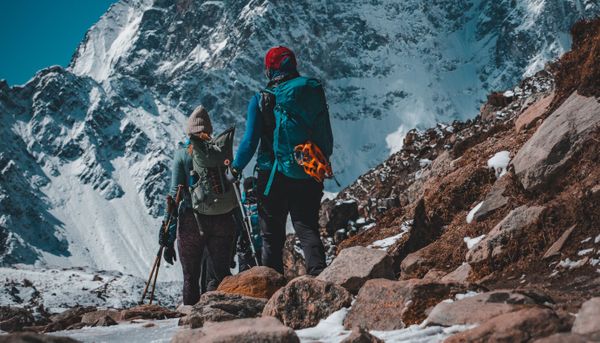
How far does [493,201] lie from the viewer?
813 cm

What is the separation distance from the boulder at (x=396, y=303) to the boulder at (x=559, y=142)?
254 centimetres

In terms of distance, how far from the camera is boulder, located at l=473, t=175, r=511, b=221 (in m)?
7.99

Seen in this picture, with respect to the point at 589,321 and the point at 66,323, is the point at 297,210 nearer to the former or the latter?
the point at 66,323

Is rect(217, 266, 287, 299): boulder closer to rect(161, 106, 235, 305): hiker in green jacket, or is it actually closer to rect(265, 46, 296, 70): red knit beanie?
rect(161, 106, 235, 305): hiker in green jacket

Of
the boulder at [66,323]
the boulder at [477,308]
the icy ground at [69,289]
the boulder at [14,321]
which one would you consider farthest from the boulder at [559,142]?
the icy ground at [69,289]

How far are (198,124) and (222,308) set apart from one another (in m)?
3.63

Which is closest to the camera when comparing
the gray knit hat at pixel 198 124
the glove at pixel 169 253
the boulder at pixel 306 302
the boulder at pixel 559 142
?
the boulder at pixel 306 302

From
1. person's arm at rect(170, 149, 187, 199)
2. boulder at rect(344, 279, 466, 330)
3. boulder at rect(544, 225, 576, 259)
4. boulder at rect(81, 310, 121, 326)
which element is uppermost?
person's arm at rect(170, 149, 187, 199)

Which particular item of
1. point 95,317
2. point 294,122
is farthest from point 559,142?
point 95,317

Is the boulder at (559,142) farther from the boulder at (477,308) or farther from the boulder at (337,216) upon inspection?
the boulder at (337,216)

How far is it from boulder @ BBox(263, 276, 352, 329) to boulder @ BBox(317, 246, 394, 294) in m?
0.69

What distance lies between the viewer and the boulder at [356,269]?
641 centimetres

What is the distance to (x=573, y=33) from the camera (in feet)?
29.3

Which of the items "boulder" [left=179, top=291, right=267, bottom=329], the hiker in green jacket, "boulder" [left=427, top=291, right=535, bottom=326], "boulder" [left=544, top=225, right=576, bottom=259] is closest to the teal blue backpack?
"boulder" [left=179, top=291, right=267, bottom=329]
